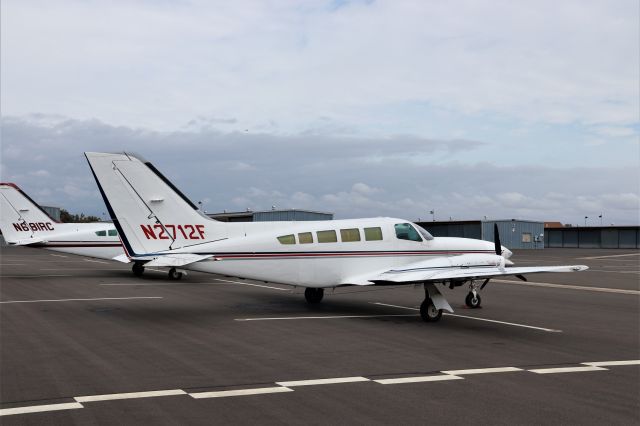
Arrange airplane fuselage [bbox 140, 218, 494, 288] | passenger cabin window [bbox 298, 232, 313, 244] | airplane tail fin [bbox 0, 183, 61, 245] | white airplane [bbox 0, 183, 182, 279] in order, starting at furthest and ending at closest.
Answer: airplane tail fin [bbox 0, 183, 61, 245] → white airplane [bbox 0, 183, 182, 279] → passenger cabin window [bbox 298, 232, 313, 244] → airplane fuselage [bbox 140, 218, 494, 288]

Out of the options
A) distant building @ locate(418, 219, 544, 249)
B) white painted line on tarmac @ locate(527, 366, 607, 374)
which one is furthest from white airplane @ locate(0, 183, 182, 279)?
distant building @ locate(418, 219, 544, 249)

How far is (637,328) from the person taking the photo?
52.5 feet

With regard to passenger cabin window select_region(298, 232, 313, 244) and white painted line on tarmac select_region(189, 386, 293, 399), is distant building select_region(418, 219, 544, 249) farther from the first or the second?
white painted line on tarmac select_region(189, 386, 293, 399)

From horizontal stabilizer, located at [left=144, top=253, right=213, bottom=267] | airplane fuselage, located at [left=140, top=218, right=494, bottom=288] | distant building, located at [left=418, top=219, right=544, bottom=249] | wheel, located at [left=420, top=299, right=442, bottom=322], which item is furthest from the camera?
distant building, located at [left=418, top=219, right=544, bottom=249]

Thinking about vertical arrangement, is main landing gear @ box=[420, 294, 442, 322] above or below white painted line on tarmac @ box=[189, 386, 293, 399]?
above

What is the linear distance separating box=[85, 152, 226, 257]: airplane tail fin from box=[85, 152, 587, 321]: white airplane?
0.03m

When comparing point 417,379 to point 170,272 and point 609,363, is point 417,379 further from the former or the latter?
point 170,272

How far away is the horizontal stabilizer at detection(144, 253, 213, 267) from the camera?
53.4 ft

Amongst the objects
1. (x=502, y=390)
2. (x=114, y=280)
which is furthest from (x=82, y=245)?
A: (x=502, y=390)

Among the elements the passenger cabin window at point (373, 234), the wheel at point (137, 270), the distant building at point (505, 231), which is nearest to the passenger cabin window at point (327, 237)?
the passenger cabin window at point (373, 234)

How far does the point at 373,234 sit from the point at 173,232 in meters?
5.88

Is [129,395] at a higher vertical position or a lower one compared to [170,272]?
lower

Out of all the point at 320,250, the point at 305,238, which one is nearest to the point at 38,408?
the point at 305,238

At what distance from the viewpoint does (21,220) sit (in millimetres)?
34625
